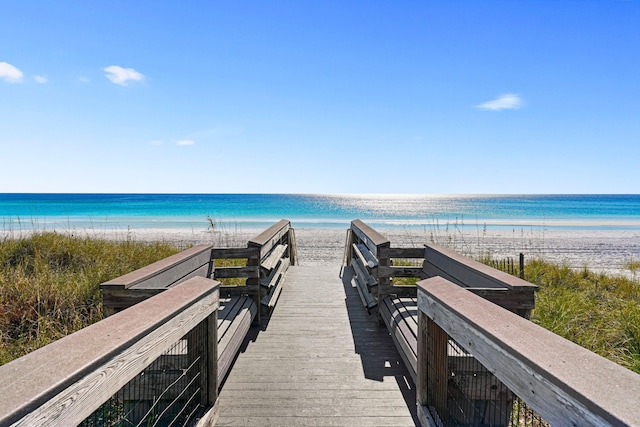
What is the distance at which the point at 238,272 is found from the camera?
4.65m

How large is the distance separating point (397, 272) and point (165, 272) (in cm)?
267

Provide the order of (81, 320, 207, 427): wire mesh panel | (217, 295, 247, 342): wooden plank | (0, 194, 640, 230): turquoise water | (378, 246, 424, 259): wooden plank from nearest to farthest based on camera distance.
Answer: (81, 320, 207, 427): wire mesh panel
(217, 295, 247, 342): wooden plank
(378, 246, 424, 259): wooden plank
(0, 194, 640, 230): turquoise water

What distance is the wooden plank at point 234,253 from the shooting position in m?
4.63

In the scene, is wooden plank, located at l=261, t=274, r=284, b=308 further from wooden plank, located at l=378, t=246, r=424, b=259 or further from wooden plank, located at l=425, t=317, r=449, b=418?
wooden plank, located at l=425, t=317, r=449, b=418

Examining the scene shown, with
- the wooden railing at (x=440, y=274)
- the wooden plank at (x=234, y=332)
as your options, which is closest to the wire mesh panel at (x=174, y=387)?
the wooden plank at (x=234, y=332)

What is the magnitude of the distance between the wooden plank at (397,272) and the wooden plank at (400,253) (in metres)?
0.14

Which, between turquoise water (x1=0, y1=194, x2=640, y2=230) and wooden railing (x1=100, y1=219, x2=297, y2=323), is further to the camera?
turquoise water (x1=0, y1=194, x2=640, y2=230)

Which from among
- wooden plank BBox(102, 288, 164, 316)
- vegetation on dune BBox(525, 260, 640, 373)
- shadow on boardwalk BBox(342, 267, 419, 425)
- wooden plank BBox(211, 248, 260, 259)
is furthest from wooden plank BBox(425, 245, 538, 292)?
wooden plank BBox(102, 288, 164, 316)

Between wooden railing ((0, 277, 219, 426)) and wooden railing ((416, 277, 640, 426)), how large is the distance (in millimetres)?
1404

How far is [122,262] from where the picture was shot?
6.62m

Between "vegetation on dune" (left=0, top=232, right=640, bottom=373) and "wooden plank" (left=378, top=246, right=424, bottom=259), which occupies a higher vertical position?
"wooden plank" (left=378, top=246, right=424, bottom=259)

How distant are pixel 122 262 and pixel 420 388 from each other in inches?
228

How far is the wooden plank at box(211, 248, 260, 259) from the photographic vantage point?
4629mm

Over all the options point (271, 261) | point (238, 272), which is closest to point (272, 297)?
point (271, 261)
